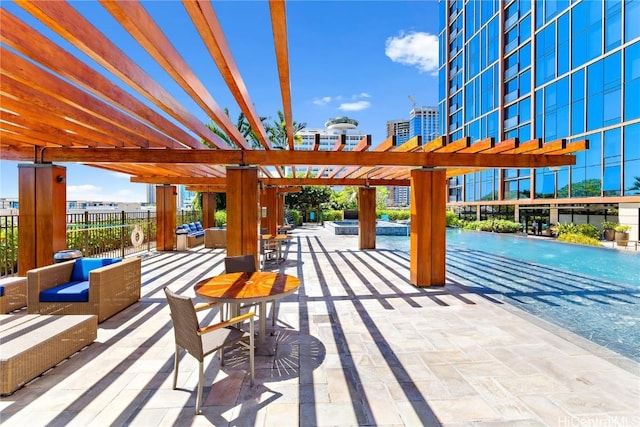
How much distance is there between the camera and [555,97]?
62.4 ft

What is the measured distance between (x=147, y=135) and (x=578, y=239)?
746 inches

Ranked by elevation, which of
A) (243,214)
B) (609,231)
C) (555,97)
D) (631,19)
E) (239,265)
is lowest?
(609,231)

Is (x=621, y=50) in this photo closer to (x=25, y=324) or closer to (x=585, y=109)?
(x=585, y=109)

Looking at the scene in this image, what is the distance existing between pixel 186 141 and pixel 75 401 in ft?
13.0

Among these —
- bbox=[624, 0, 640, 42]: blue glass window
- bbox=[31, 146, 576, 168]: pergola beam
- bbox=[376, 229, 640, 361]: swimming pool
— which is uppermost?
bbox=[624, 0, 640, 42]: blue glass window

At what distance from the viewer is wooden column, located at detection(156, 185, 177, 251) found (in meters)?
11.0

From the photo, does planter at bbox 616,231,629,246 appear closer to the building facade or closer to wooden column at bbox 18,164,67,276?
the building facade

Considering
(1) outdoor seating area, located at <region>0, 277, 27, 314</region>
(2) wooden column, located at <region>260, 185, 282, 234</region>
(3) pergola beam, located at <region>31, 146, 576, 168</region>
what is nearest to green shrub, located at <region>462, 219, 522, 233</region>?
(3) pergola beam, located at <region>31, 146, 576, 168</region>

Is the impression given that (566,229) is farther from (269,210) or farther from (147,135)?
(147,135)

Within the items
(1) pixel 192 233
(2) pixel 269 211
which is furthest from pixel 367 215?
(1) pixel 192 233

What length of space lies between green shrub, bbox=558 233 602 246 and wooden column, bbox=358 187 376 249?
1118cm

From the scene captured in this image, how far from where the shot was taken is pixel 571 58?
17.8 m

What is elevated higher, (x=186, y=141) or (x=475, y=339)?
(x=186, y=141)

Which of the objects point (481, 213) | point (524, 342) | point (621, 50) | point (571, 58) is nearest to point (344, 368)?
point (524, 342)
